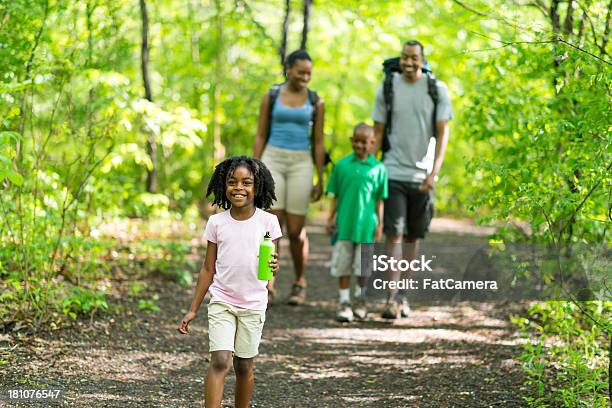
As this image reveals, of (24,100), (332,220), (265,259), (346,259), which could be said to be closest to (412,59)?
(332,220)

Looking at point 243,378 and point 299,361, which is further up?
point 243,378

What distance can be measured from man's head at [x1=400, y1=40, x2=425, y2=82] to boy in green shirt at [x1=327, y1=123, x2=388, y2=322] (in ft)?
Answer: 1.87

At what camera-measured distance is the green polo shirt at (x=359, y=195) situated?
256 inches

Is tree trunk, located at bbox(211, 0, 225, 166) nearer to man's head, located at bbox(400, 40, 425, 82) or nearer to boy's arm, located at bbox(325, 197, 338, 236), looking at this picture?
boy's arm, located at bbox(325, 197, 338, 236)

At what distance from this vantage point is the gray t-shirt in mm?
6570

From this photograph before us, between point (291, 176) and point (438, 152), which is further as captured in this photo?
point (291, 176)

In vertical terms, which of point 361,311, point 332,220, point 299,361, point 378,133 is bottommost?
point 299,361

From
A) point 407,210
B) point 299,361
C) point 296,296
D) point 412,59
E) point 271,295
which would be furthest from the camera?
point 296,296

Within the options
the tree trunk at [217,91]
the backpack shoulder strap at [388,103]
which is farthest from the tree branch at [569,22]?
the tree trunk at [217,91]

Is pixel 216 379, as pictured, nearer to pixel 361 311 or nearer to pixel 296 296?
pixel 361 311

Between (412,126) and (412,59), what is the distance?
1.85 ft

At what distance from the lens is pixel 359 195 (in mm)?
6492

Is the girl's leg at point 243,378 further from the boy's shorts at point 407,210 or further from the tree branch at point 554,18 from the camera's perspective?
the tree branch at point 554,18

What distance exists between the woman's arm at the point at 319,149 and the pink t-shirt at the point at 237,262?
2.96 meters
